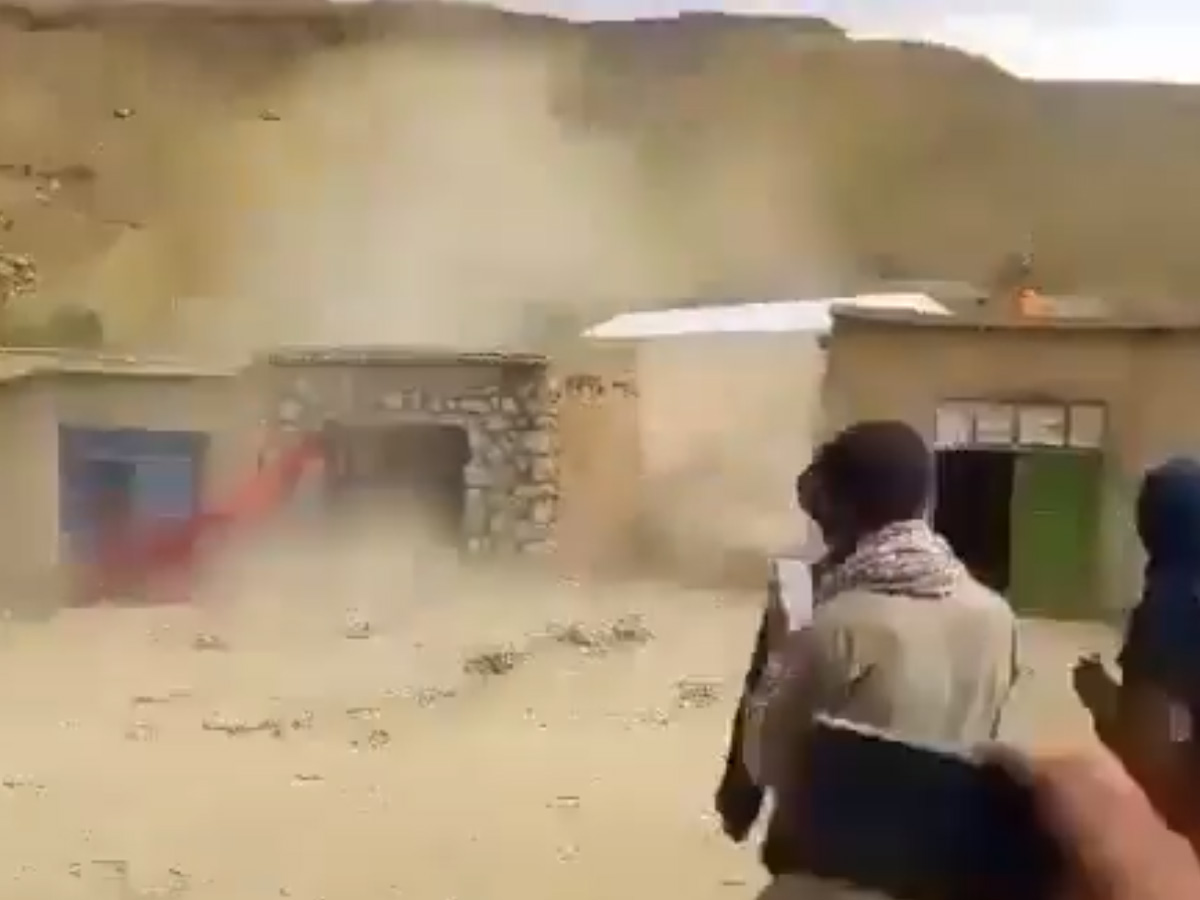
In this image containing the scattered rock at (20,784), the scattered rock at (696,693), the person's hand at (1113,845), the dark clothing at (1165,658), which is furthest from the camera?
the scattered rock at (20,784)

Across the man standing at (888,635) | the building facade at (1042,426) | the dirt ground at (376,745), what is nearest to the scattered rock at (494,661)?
the dirt ground at (376,745)

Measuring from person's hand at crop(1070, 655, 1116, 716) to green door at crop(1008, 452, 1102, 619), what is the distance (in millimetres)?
49

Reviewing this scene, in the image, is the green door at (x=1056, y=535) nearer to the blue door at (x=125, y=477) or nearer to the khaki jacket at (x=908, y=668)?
the khaki jacket at (x=908, y=668)

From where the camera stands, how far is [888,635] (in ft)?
5.13

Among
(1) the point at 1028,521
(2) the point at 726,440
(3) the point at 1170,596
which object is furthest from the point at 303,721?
(3) the point at 1170,596

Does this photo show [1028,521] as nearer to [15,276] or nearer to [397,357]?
[397,357]

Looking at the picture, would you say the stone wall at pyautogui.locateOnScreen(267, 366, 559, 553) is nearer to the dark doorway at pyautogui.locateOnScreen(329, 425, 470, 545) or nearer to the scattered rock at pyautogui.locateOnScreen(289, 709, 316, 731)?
the dark doorway at pyautogui.locateOnScreen(329, 425, 470, 545)

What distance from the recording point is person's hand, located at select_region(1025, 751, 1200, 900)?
144 centimetres

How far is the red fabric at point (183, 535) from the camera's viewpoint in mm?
1872

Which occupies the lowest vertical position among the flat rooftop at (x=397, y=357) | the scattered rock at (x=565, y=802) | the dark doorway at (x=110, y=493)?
the scattered rock at (x=565, y=802)

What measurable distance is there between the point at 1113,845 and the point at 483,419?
78 centimetres

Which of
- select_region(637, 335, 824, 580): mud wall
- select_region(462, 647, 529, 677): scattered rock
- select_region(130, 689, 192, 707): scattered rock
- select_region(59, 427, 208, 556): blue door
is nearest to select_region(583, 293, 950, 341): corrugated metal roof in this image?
select_region(637, 335, 824, 580): mud wall

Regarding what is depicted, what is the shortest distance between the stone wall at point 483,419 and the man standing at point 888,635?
33cm

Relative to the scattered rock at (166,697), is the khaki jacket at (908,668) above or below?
above
